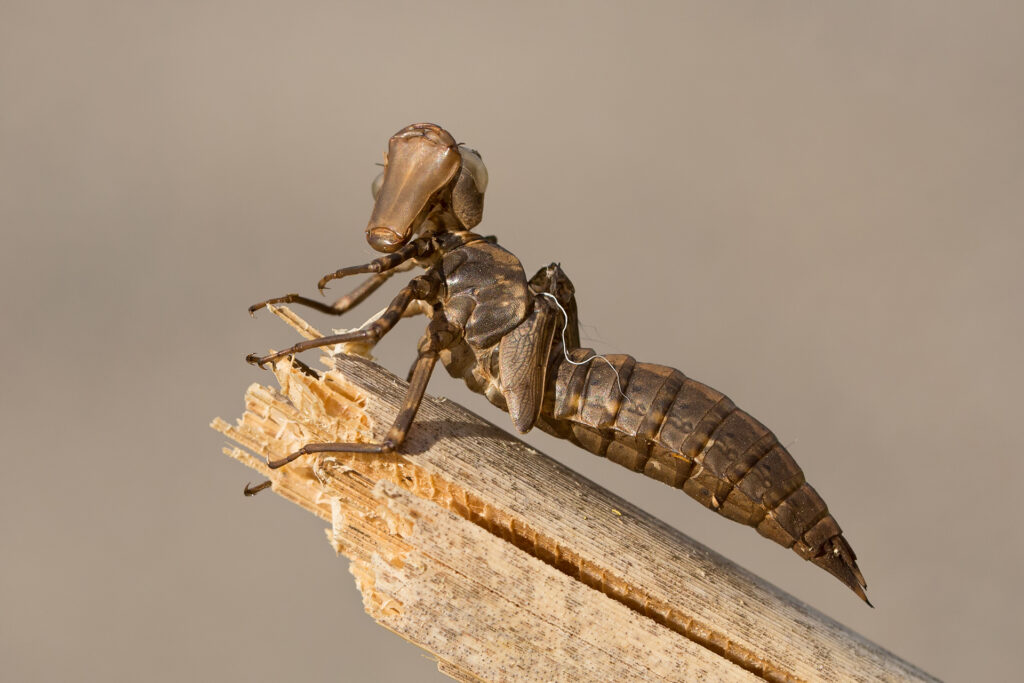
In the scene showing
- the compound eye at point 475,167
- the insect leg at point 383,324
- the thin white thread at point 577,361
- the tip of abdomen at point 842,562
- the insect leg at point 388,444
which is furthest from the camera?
the compound eye at point 475,167

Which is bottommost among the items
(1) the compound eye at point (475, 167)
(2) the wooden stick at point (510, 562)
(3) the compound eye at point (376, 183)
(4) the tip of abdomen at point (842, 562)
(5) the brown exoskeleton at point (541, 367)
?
(2) the wooden stick at point (510, 562)

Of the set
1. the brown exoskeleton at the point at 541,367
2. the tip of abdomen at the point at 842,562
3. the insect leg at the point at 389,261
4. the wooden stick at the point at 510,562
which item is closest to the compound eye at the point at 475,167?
the brown exoskeleton at the point at 541,367

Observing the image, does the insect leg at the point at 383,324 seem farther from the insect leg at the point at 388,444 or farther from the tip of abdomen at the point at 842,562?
the tip of abdomen at the point at 842,562

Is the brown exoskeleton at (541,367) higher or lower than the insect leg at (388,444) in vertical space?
higher

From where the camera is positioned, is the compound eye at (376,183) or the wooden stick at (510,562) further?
the compound eye at (376,183)

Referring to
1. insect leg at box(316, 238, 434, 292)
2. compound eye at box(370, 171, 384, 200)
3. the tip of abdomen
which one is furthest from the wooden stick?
compound eye at box(370, 171, 384, 200)

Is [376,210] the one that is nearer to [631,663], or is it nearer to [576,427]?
[576,427]

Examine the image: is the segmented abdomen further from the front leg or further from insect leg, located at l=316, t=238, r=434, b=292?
insect leg, located at l=316, t=238, r=434, b=292

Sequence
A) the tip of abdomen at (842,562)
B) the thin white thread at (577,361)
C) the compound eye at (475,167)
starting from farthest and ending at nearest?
the compound eye at (475,167)
the thin white thread at (577,361)
the tip of abdomen at (842,562)
